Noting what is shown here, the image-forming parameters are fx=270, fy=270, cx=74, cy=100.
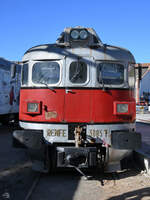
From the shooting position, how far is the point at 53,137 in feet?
A: 19.0

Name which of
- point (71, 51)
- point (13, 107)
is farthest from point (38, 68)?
point (13, 107)

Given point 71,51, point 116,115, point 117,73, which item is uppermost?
point 71,51

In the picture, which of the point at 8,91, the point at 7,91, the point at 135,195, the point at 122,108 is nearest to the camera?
the point at 135,195

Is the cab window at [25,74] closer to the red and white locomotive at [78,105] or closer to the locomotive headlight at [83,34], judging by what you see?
the red and white locomotive at [78,105]

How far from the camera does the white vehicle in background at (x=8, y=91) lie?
12.8 m

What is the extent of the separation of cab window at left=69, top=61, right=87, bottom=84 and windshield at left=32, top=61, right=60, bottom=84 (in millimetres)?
308

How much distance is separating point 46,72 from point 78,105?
1.04 m

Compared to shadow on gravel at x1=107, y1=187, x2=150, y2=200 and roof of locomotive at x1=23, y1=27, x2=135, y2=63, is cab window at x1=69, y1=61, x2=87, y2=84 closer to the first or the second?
roof of locomotive at x1=23, y1=27, x2=135, y2=63

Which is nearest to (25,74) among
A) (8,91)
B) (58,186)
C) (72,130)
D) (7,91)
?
(72,130)

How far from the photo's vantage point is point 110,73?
6.05m

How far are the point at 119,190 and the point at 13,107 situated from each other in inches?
391

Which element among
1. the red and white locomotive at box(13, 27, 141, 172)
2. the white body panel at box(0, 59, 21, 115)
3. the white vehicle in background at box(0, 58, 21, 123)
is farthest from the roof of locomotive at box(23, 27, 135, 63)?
the white body panel at box(0, 59, 21, 115)

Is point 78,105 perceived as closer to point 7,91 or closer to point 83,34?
point 83,34

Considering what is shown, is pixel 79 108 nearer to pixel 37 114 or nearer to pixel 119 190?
pixel 37 114
